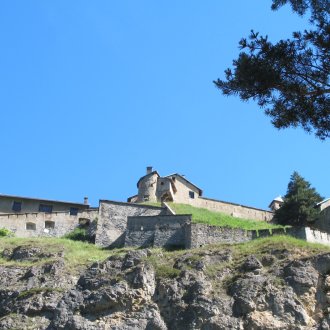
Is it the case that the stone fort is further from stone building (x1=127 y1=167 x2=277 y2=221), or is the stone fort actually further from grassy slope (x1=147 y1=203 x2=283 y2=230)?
grassy slope (x1=147 y1=203 x2=283 y2=230)

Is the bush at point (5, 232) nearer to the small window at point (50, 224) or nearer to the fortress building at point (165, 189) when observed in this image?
the small window at point (50, 224)

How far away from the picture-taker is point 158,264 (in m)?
34.2

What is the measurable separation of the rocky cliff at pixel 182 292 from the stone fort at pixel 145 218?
6.11m

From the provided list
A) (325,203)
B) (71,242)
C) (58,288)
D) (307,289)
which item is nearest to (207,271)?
(307,289)

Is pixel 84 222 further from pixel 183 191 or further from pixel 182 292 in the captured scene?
pixel 182 292

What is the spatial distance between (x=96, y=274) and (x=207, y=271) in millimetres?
6119

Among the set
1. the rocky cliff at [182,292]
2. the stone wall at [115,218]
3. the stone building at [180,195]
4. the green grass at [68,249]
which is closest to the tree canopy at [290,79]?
the rocky cliff at [182,292]

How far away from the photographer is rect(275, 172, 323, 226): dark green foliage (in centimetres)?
5047

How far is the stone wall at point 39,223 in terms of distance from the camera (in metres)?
49.5

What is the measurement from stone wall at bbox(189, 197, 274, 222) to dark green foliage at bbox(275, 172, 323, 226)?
8.27m

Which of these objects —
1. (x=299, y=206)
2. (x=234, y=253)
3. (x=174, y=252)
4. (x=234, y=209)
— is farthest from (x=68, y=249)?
(x=234, y=209)

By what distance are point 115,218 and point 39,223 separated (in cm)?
690

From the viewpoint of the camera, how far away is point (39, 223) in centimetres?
5012

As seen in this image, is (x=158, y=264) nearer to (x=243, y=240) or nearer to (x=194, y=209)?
(x=243, y=240)
